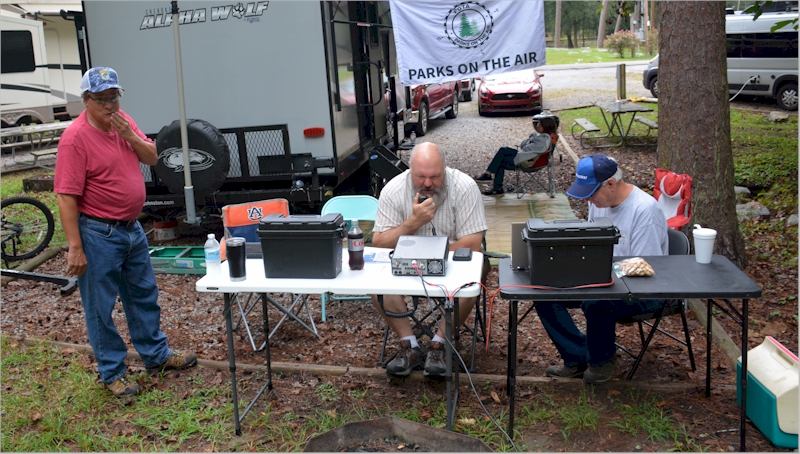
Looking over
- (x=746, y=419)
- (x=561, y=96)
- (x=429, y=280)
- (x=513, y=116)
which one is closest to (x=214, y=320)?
(x=429, y=280)

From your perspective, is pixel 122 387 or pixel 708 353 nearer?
pixel 708 353

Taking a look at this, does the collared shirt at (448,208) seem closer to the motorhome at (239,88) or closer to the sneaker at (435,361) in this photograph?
the sneaker at (435,361)

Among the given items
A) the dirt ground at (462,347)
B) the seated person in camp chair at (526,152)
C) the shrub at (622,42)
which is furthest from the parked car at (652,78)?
the shrub at (622,42)

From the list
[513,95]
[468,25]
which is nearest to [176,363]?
[468,25]

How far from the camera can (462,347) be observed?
4.06 meters

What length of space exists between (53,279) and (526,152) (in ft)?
16.0

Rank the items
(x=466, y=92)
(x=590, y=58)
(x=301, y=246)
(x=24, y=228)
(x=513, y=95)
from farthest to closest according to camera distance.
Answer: (x=590, y=58)
(x=466, y=92)
(x=513, y=95)
(x=24, y=228)
(x=301, y=246)

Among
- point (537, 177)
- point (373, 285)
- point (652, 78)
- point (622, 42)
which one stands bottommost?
point (537, 177)

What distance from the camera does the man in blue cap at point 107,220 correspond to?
3377mm

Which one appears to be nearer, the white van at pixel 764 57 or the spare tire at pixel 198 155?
the spare tire at pixel 198 155

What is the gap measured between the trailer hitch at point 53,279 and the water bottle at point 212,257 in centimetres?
235

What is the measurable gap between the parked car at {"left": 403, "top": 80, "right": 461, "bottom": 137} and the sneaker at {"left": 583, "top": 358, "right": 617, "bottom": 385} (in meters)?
7.61

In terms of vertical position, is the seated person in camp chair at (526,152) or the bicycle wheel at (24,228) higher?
the seated person in camp chair at (526,152)

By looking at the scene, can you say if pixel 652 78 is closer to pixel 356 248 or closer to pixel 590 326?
pixel 590 326
